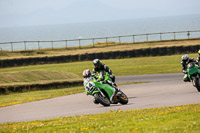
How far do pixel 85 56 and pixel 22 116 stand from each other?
3213 cm

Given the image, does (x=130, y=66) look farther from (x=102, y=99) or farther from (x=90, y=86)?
(x=90, y=86)

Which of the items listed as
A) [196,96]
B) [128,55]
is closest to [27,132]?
[196,96]

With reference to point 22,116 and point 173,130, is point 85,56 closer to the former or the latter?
point 22,116

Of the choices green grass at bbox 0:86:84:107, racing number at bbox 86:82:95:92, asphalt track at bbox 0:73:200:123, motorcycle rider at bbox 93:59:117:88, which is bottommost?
green grass at bbox 0:86:84:107

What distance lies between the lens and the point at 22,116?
50.4 ft

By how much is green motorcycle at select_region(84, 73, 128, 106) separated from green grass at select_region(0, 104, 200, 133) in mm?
2592

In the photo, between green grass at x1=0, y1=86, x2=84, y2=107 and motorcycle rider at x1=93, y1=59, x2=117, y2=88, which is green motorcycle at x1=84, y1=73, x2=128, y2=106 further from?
green grass at x1=0, y1=86, x2=84, y2=107

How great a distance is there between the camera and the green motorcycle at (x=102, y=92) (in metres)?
15.4

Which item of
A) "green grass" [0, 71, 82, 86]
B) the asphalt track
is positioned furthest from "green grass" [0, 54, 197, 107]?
the asphalt track

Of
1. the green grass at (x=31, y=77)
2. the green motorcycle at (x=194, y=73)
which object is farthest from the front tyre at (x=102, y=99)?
the green grass at (x=31, y=77)

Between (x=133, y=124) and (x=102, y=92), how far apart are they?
216 inches

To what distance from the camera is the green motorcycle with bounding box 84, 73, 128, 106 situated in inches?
608

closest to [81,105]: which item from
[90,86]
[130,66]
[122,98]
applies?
[122,98]

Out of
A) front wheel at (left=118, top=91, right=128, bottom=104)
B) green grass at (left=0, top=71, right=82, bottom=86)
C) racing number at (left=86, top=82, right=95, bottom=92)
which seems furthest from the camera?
green grass at (left=0, top=71, right=82, bottom=86)
